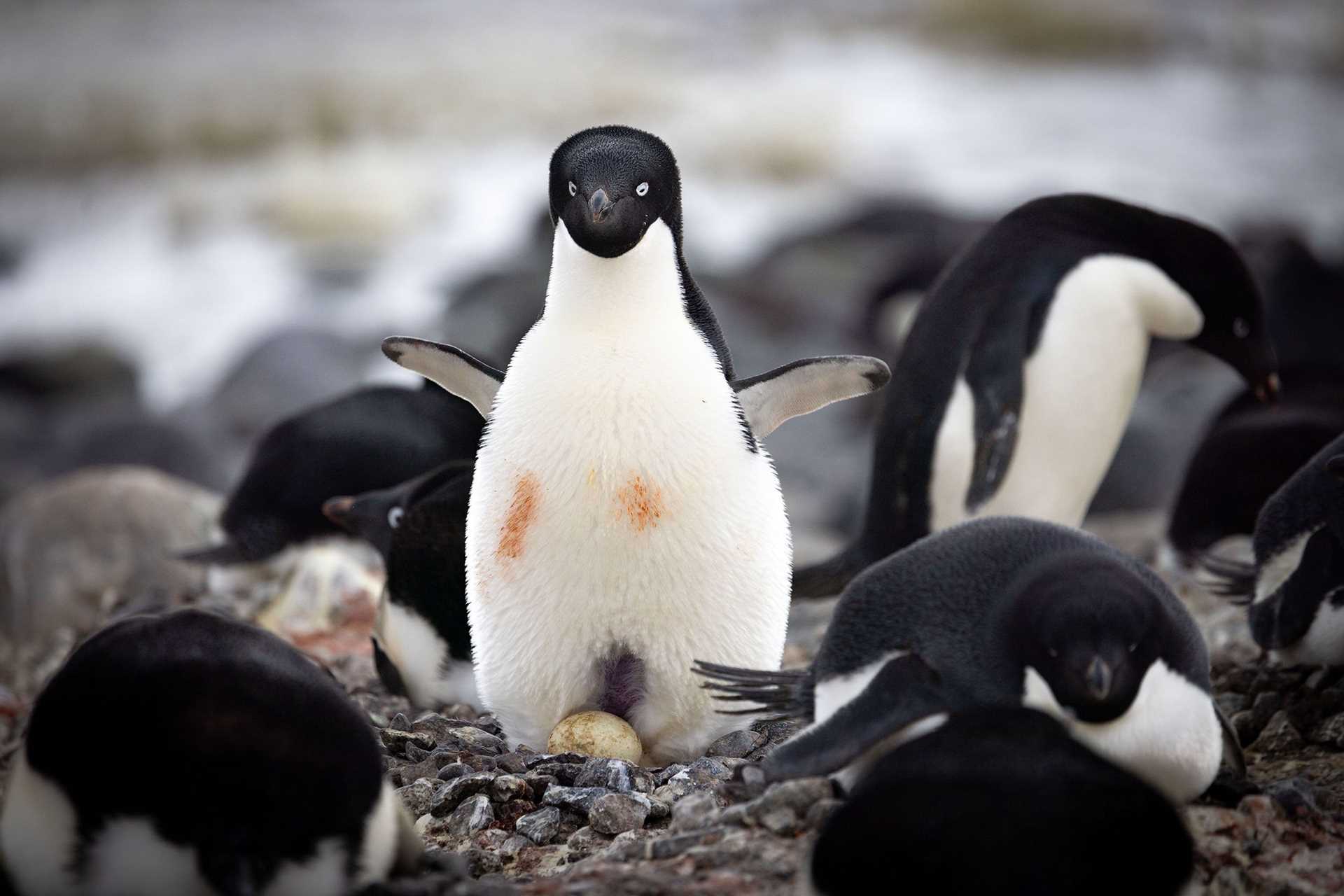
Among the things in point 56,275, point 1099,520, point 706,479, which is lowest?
point 56,275

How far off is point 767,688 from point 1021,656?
1.85 feet

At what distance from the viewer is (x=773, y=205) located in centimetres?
2338

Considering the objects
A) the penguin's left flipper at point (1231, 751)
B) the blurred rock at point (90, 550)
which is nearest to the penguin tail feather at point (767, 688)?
the penguin's left flipper at point (1231, 751)

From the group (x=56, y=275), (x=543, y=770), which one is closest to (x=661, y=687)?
(x=543, y=770)

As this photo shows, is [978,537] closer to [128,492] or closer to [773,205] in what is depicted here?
[128,492]

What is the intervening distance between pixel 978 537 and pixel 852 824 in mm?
640

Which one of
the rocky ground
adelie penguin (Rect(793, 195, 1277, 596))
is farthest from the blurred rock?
adelie penguin (Rect(793, 195, 1277, 596))

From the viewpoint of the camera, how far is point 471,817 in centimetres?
246

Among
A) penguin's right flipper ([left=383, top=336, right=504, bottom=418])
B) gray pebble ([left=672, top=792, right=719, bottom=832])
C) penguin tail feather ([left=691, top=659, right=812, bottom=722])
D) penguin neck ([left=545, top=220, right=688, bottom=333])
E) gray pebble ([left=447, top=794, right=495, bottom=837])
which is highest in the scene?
penguin neck ([left=545, top=220, right=688, bottom=333])

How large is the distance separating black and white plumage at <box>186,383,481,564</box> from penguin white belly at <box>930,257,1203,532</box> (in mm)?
1350

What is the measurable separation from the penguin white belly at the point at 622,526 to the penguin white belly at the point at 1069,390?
162 centimetres

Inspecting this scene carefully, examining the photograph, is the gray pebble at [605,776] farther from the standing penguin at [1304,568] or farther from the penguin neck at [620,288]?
the standing penguin at [1304,568]

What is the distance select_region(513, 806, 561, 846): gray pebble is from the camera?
94.7 inches

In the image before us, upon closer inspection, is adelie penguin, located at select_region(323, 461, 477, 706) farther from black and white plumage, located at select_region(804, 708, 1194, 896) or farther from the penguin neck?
black and white plumage, located at select_region(804, 708, 1194, 896)
